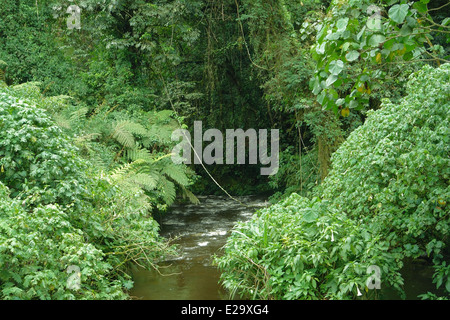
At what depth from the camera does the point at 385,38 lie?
2785 millimetres

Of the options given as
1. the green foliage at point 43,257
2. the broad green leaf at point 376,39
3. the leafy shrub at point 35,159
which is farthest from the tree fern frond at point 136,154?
the broad green leaf at point 376,39

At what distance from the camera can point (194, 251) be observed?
21.5 feet

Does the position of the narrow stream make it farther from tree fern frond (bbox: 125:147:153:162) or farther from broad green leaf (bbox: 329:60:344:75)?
broad green leaf (bbox: 329:60:344:75)

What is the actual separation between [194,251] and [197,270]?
35.2 inches

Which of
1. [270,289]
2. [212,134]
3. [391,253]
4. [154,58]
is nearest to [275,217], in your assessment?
[270,289]

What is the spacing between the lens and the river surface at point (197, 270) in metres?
4.58

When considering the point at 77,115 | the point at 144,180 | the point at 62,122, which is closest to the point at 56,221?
the point at 144,180

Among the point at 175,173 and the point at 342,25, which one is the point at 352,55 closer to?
the point at 342,25

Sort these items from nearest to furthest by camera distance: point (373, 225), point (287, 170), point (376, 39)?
point (376, 39)
point (373, 225)
point (287, 170)

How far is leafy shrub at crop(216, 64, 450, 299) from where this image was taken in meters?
3.82

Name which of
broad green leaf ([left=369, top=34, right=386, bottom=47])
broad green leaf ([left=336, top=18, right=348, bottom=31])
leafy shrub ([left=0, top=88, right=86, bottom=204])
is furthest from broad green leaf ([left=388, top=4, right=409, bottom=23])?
leafy shrub ([left=0, top=88, right=86, bottom=204])

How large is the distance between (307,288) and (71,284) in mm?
1994

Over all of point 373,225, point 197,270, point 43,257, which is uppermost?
point 373,225

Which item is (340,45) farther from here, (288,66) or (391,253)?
(288,66)
